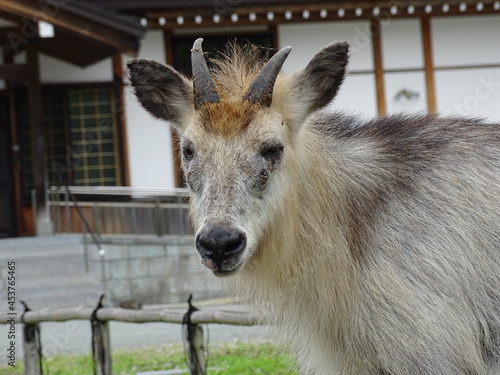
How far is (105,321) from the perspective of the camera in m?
7.85

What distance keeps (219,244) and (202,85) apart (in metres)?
0.95

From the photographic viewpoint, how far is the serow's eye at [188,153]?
4605 millimetres

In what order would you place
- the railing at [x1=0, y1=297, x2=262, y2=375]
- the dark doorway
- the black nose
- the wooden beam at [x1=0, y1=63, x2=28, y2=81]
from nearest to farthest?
the black nose
the railing at [x1=0, y1=297, x2=262, y2=375]
the wooden beam at [x1=0, y1=63, x2=28, y2=81]
the dark doorway

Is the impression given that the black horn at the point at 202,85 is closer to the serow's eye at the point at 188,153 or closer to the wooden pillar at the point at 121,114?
the serow's eye at the point at 188,153

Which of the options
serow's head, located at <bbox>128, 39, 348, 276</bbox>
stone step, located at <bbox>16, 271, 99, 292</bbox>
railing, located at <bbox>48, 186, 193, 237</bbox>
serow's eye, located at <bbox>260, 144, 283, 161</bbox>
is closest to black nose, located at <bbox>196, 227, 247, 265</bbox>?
serow's head, located at <bbox>128, 39, 348, 276</bbox>

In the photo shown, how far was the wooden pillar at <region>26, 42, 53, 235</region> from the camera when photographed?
53.3 feet

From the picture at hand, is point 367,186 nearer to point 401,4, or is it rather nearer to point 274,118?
point 274,118

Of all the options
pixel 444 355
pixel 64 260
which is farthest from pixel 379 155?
pixel 64 260

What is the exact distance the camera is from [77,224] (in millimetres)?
16406

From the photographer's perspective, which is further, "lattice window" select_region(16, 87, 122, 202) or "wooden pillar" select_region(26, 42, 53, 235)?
"lattice window" select_region(16, 87, 122, 202)

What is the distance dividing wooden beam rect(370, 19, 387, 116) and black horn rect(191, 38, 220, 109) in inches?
544

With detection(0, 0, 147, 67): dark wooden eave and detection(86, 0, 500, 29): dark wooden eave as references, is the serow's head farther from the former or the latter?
detection(86, 0, 500, 29): dark wooden eave

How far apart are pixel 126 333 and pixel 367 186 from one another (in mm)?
7892

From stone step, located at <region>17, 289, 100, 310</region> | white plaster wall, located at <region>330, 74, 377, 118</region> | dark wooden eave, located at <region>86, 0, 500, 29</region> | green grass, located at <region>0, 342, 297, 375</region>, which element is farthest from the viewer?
white plaster wall, located at <region>330, 74, 377, 118</region>
